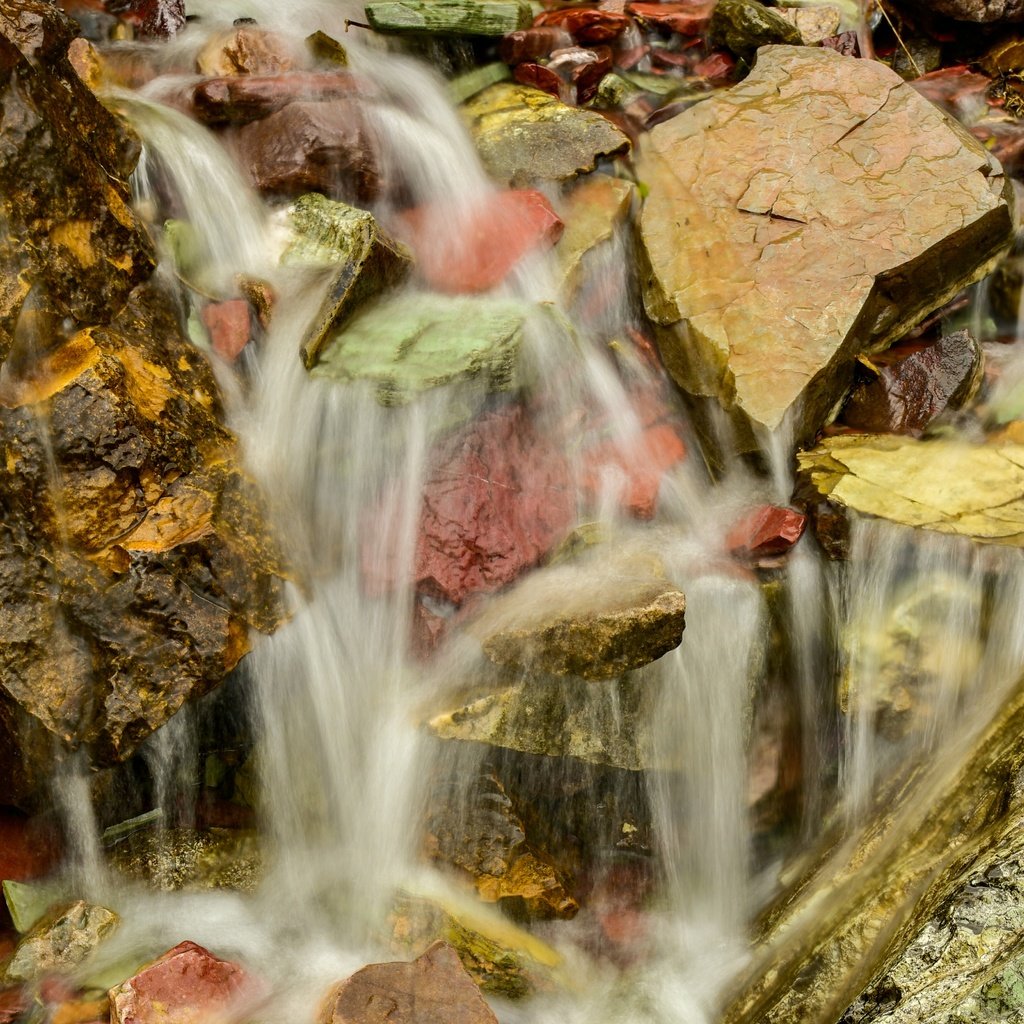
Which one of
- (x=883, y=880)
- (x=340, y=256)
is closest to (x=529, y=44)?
Answer: (x=340, y=256)

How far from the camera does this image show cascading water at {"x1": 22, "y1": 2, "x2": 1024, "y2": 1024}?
306 cm

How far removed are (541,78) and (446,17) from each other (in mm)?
555

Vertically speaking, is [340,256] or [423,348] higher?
[340,256]

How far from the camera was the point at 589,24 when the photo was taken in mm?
5086

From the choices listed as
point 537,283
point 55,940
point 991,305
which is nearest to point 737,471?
point 537,283

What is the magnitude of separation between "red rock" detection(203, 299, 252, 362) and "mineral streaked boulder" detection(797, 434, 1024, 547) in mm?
2185

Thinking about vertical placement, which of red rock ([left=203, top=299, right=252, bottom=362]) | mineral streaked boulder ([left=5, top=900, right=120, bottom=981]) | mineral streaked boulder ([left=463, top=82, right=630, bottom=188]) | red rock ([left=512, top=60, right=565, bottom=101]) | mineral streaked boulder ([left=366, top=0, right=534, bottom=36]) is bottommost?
mineral streaked boulder ([left=5, top=900, right=120, bottom=981])

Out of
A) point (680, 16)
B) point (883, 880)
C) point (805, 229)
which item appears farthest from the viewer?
point (680, 16)

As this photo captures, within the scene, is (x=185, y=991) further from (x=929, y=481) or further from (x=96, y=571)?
(x=929, y=481)

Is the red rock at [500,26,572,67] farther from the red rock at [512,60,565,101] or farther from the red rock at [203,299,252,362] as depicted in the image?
the red rock at [203,299,252,362]

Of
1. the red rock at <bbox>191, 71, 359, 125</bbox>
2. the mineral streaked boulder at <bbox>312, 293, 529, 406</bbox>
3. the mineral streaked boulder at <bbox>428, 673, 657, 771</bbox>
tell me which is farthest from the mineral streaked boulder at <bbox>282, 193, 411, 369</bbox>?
the mineral streaked boulder at <bbox>428, 673, 657, 771</bbox>

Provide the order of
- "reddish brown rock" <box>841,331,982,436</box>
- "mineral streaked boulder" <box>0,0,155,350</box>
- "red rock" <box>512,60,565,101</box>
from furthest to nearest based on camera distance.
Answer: "red rock" <box>512,60,565,101</box> < "reddish brown rock" <box>841,331,982,436</box> < "mineral streaked boulder" <box>0,0,155,350</box>

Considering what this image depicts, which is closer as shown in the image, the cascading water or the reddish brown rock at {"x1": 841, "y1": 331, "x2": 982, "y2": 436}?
the cascading water

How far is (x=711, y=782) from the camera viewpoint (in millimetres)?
3303
